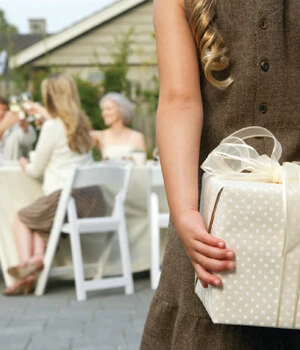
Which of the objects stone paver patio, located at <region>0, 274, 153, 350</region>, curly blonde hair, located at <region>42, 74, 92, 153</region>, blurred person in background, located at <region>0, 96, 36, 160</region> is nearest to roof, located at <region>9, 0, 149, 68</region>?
blurred person in background, located at <region>0, 96, 36, 160</region>

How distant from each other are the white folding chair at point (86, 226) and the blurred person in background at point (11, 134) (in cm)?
337

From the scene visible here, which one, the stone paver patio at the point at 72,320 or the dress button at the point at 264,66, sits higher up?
the dress button at the point at 264,66

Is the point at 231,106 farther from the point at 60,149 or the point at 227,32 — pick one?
the point at 60,149

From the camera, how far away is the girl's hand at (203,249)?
1.36 m

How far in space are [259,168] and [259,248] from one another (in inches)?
6.3

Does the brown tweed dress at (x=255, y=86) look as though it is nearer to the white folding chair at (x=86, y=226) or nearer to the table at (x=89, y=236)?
the white folding chair at (x=86, y=226)

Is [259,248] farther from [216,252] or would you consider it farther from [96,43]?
[96,43]

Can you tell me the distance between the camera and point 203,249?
1400 mm

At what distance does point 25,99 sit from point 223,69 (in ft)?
26.4

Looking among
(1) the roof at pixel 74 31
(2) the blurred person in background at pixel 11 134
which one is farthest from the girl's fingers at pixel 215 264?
(1) the roof at pixel 74 31

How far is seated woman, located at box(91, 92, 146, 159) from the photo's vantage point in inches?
400

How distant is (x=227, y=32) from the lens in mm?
1629

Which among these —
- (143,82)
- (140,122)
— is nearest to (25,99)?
(140,122)

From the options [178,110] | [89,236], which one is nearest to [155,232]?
[89,236]
